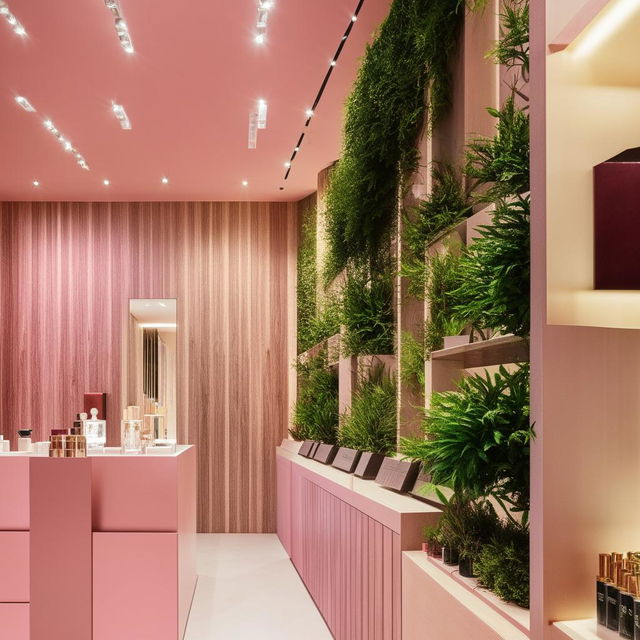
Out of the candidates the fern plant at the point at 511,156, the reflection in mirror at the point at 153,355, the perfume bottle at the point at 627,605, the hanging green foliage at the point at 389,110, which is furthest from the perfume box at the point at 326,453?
the perfume bottle at the point at 627,605

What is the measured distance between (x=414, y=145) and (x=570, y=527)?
7.86 feet

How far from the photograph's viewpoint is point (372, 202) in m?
4.05

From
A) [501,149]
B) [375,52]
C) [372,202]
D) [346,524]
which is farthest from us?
[372,202]

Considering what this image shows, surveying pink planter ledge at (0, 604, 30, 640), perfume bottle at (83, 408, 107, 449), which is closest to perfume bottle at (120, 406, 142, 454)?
perfume bottle at (83, 408, 107, 449)

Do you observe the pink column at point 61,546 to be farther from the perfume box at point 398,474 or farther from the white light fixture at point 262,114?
the white light fixture at point 262,114

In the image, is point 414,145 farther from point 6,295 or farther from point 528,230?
point 6,295

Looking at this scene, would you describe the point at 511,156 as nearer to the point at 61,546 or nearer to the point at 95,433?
the point at 61,546

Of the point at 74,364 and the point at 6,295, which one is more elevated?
the point at 6,295

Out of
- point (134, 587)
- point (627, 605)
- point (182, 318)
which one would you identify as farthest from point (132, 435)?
point (182, 318)

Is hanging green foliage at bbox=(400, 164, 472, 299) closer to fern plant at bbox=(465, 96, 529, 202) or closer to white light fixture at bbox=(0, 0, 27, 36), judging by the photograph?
fern plant at bbox=(465, 96, 529, 202)

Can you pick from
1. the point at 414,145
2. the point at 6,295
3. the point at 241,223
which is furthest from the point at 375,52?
the point at 6,295

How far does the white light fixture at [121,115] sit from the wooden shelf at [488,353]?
309 cm

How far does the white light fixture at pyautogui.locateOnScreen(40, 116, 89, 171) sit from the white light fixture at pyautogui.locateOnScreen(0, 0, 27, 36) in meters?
1.35

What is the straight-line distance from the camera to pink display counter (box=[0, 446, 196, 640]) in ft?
11.5
